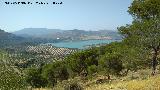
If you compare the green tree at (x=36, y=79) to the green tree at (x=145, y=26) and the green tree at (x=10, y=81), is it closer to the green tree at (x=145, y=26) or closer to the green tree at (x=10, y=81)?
the green tree at (x=145, y=26)

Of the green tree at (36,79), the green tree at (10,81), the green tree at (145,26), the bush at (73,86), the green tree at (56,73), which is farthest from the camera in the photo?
the green tree at (36,79)

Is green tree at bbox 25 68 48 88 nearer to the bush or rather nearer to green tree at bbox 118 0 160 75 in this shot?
green tree at bbox 118 0 160 75

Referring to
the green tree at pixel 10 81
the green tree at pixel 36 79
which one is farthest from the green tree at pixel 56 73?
the green tree at pixel 10 81

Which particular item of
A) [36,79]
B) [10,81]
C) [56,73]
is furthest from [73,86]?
[36,79]

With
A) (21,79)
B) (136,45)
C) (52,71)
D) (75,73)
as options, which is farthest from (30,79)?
(21,79)

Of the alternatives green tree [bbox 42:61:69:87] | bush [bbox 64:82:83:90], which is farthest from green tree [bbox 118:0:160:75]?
green tree [bbox 42:61:69:87]

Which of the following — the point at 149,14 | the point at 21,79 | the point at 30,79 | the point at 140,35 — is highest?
the point at 149,14

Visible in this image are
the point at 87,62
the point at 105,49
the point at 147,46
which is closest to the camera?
the point at 147,46

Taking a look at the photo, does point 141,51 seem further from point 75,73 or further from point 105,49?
point 105,49
